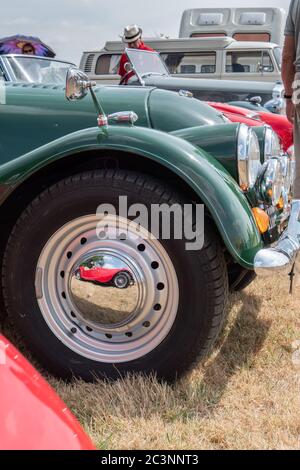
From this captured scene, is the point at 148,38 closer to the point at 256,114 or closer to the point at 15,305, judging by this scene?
the point at 256,114

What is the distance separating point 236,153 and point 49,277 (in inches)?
38.0

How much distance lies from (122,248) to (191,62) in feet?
31.9

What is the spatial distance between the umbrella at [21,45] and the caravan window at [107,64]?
6.10 m

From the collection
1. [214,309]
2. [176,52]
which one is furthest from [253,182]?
[176,52]

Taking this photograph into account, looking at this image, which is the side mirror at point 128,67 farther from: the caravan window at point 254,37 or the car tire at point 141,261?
the caravan window at point 254,37

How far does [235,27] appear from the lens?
13.0 metres

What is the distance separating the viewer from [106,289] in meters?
2.10

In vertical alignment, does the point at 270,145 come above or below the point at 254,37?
above

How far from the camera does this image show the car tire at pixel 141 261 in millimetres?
1997

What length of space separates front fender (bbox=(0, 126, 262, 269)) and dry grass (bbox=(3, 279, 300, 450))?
0.51 m

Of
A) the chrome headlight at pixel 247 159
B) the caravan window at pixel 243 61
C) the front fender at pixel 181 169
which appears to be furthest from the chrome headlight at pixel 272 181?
the caravan window at pixel 243 61

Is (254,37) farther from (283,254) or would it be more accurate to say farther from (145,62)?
(283,254)

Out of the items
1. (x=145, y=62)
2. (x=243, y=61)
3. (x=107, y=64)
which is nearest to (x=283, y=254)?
(x=145, y=62)

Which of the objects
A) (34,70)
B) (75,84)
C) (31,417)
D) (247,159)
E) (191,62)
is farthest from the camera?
(191,62)
